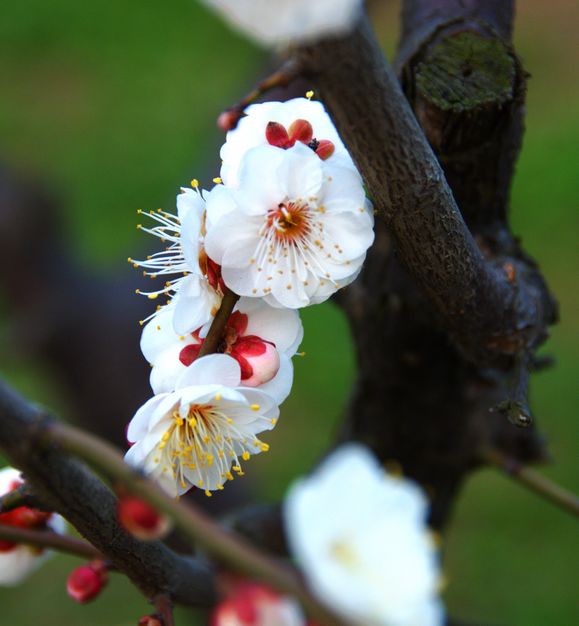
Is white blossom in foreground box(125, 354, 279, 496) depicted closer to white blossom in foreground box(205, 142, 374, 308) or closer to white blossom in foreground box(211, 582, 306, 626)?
white blossom in foreground box(205, 142, 374, 308)

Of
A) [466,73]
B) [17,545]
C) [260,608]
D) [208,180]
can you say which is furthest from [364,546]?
[208,180]

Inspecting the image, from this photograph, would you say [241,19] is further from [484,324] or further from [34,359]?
[34,359]

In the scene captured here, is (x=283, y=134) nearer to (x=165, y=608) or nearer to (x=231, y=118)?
(x=231, y=118)

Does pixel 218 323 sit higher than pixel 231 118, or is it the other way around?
pixel 231 118

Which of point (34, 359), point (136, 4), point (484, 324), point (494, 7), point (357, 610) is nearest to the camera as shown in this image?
point (357, 610)

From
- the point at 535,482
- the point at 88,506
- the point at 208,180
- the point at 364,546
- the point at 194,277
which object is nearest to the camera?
the point at 364,546

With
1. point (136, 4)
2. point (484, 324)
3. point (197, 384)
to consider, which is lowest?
point (484, 324)

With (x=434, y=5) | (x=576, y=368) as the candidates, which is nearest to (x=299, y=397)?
(x=576, y=368)
